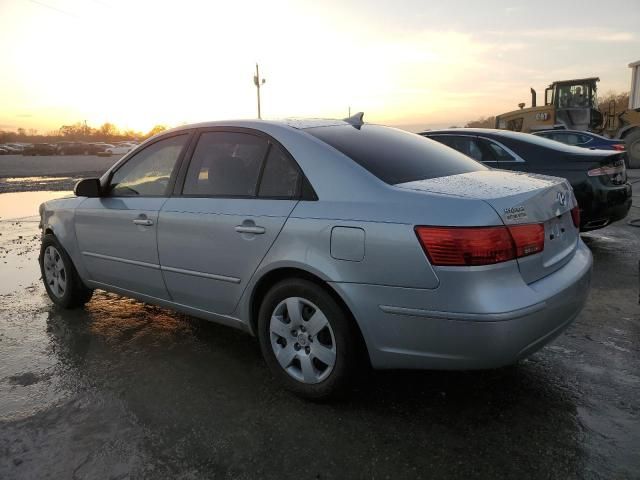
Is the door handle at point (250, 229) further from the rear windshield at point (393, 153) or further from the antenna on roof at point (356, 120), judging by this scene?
the antenna on roof at point (356, 120)

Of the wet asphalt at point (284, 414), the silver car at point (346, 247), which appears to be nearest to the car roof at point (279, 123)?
the silver car at point (346, 247)

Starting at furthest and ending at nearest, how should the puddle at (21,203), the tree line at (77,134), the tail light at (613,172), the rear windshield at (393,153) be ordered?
1. the tree line at (77,134)
2. the puddle at (21,203)
3. the tail light at (613,172)
4. the rear windshield at (393,153)

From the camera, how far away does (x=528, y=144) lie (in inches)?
251

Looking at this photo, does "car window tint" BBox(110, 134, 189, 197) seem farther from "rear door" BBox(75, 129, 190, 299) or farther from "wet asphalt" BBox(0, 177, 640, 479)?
"wet asphalt" BBox(0, 177, 640, 479)

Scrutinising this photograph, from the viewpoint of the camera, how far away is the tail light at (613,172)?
585 cm

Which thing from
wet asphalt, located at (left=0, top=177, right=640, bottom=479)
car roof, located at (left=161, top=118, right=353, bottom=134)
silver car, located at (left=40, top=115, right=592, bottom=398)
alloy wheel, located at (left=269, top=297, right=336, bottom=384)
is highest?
car roof, located at (left=161, top=118, right=353, bottom=134)

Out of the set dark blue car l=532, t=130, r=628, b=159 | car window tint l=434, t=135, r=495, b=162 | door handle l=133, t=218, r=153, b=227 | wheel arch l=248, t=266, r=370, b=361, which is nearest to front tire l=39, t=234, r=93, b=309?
door handle l=133, t=218, r=153, b=227

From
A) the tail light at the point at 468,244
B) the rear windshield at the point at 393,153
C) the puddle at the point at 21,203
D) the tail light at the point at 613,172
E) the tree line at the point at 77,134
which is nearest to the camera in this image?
the tail light at the point at 468,244

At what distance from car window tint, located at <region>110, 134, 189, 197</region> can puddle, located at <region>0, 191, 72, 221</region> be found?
7478mm

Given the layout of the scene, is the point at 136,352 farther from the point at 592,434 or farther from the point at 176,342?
the point at 592,434

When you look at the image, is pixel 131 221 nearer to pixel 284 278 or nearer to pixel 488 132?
pixel 284 278

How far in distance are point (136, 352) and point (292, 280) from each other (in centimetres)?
157

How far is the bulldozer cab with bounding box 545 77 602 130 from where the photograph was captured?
20.7 metres

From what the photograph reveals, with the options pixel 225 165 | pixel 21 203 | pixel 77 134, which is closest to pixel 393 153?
pixel 225 165
